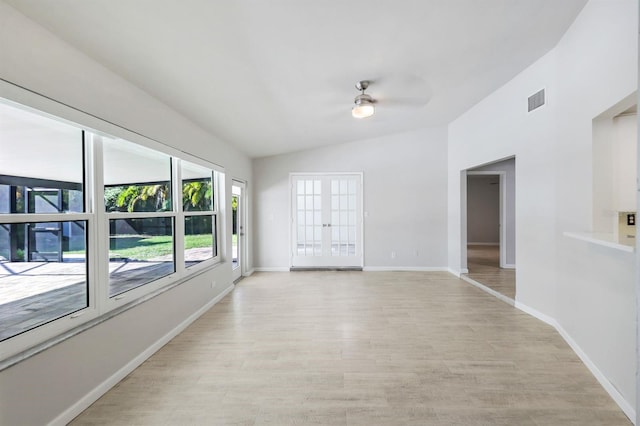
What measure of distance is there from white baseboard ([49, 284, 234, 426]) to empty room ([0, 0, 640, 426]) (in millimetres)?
15

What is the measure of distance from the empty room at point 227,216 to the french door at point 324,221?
174 centimetres

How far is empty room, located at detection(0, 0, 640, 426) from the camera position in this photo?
5.60 feet

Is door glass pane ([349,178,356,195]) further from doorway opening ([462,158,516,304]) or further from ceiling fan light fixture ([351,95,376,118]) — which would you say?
ceiling fan light fixture ([351,95,376,118])

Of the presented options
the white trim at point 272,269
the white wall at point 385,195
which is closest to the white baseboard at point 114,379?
the white trim at point 272,269

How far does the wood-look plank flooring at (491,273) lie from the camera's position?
4434 millimetres

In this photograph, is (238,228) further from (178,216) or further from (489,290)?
(489,290)

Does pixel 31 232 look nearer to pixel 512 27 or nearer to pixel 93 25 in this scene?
pixel 93 25

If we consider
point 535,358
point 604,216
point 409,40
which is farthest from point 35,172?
point 604,216

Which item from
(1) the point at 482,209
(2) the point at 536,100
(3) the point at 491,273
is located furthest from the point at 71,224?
(1) the point at 482,209

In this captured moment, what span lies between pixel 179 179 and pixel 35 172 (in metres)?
1.58

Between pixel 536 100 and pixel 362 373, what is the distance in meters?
3.70

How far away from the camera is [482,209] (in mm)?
9773

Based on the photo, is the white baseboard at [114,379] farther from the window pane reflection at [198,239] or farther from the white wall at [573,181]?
the white wall at [573,181]

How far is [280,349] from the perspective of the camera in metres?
2.70
